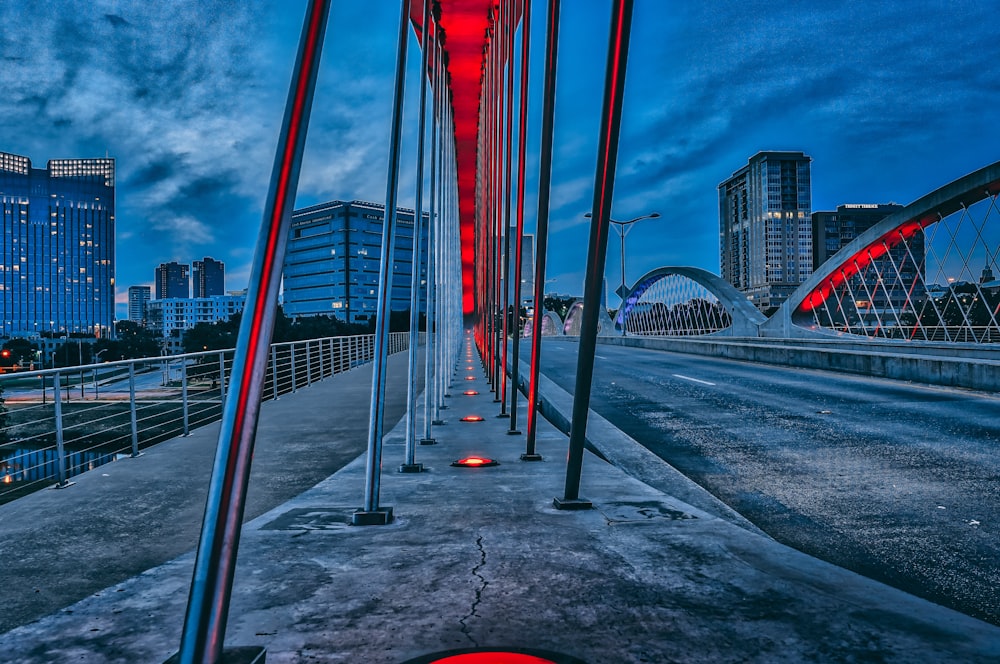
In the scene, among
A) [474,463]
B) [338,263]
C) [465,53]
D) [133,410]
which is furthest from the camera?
[338,263]

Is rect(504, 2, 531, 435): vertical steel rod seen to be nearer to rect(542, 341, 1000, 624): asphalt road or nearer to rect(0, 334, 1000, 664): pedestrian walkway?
rect(542, 341, 1000, 624): asphalt road

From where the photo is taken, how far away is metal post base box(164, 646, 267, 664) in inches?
73.7

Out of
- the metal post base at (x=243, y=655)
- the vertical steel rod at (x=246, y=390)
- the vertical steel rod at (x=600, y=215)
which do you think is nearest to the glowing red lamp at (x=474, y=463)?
the vertical steel rod at (x=600, y=215)

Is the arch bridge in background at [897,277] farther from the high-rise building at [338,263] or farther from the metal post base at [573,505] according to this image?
the high-rise building at [338,263]

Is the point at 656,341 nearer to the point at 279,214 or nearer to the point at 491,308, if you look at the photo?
the point at 491,308

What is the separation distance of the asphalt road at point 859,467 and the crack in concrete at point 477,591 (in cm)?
217

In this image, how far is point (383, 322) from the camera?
4.21m

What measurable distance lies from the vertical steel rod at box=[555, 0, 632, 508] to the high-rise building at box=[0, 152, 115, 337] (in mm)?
192186

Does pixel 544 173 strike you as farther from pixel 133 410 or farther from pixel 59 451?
pixel 133 410

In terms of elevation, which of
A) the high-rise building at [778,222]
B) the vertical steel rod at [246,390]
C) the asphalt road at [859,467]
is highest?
the high-rise building at [778,222]

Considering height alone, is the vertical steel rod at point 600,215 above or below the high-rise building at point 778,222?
below

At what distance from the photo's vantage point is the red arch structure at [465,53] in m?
13.8

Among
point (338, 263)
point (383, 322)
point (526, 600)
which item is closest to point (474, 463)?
point (383, 322)

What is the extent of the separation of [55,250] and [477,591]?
215m
